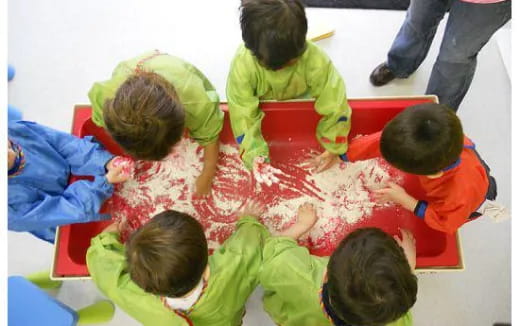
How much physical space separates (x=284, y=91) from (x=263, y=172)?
21cm

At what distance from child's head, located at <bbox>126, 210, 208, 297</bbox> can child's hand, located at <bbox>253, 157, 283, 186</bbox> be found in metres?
0.32

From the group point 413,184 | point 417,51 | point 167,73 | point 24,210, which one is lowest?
point 24,210

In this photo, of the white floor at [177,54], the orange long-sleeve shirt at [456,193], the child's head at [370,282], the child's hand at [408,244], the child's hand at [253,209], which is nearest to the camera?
the child's head at [370,282]

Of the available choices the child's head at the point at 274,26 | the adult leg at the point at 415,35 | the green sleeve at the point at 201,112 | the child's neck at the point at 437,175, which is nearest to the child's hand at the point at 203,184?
the green sleeve at the point at 201,112

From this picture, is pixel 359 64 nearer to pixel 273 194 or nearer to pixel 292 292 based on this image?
pixel 273 194

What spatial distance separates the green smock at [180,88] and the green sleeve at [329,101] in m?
0.24

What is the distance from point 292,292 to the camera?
0.95 meters

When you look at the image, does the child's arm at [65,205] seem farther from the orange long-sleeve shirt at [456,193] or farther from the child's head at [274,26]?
the orange long-sleeve shirt at [456,193]

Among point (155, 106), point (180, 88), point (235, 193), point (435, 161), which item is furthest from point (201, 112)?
point (435, 161)

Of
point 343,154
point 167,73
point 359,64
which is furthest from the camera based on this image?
point 359,64

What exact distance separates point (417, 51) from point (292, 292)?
80 cm

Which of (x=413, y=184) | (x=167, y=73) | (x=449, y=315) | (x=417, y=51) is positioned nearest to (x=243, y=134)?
(x=167, y=73)

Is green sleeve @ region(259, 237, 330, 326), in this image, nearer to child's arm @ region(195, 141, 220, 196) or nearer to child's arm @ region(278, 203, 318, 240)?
child's arm @ region(278, 203, 318, 240)

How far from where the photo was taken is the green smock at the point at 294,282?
92cm
